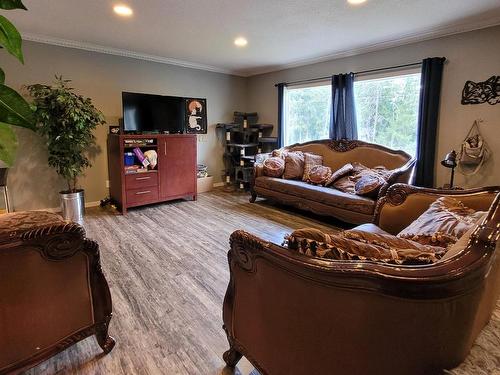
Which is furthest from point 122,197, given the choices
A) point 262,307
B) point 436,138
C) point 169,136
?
point 436,138

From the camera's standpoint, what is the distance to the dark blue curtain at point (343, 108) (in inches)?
170

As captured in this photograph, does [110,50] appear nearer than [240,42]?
No

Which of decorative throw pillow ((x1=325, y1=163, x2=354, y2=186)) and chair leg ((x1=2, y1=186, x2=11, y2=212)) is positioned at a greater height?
decorative throw pillow ((x1=325, y1=163, x2=354, y2=186))

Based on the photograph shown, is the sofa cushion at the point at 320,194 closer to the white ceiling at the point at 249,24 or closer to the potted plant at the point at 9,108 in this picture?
the white ceiling at the point at 249,24

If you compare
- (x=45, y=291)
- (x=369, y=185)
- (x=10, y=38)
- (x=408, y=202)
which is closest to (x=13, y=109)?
(x=10, y=38)

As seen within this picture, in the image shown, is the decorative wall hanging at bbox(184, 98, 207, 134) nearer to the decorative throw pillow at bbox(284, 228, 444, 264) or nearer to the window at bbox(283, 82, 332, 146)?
the window at bbox(283, 82, 332, 146)

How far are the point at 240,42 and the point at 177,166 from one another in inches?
81.2

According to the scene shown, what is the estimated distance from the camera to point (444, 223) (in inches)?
62.8

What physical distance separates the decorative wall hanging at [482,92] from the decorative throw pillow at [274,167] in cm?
246

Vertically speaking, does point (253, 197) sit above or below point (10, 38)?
below

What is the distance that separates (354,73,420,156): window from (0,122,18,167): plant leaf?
13.9 feet

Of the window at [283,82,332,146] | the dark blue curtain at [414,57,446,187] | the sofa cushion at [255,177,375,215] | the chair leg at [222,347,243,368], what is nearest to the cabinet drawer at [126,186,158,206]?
the sofa cushion at [255,177,375,215]

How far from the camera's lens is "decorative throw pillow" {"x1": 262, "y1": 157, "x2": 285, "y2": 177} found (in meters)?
4.62

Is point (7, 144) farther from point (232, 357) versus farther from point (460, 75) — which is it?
point (460, 75)
